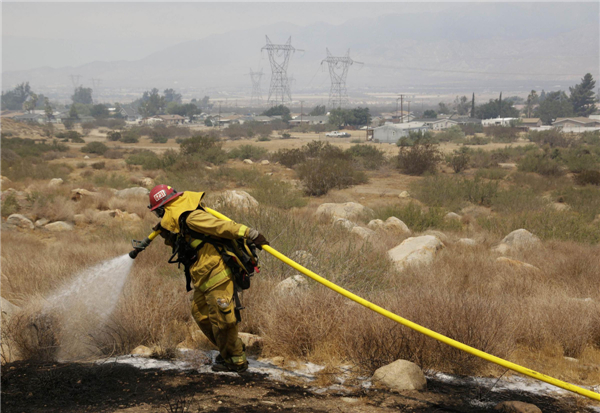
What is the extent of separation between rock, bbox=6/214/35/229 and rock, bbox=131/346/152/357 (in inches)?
364

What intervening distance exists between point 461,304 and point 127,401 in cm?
308

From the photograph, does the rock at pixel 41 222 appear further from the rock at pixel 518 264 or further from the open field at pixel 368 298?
the rock at pixel 518 264

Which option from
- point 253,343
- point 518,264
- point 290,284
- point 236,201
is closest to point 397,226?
point 518,264

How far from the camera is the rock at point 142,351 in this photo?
189 inches

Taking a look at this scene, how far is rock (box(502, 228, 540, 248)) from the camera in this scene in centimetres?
990

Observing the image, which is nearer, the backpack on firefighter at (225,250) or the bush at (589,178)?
the backpack on firefighter at (225,250)

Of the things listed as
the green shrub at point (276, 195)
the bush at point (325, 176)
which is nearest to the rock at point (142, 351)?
the green shrub at point (276, 195)

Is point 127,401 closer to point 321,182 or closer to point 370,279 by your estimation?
point 370,279

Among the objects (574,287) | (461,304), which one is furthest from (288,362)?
(574,287)

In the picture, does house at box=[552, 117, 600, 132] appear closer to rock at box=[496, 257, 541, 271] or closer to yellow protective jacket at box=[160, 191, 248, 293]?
rock at box=[496, 257, 541, 271]

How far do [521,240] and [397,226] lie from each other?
2620mm

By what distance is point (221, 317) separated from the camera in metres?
4.18

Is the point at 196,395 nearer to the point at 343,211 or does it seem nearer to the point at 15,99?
the point at 343,211

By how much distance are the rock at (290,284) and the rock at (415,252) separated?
2.32 metres
